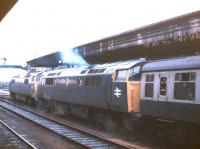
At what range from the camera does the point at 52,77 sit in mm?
29359

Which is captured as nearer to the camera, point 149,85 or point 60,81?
point 149,85

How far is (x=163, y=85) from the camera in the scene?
14789mm

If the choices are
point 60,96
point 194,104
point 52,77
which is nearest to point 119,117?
point 194,104

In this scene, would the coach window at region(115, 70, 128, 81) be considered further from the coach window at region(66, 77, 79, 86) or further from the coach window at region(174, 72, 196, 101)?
the coach window at region(66, 77, 79, 86)

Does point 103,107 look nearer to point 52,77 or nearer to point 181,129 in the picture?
point 181,129

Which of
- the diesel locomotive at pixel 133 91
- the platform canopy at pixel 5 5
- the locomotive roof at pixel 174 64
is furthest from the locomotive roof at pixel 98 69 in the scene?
the platform canopy at pixel 5 5

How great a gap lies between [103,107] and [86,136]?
7.70 feet

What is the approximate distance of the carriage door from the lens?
14547 mm

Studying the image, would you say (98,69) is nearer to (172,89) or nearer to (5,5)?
(172,89)

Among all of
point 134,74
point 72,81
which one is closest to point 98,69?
point 72,81

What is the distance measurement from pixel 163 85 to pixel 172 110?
1098mm

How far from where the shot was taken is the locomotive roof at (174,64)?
519 inches

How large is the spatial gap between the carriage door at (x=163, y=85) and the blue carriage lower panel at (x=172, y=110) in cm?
21

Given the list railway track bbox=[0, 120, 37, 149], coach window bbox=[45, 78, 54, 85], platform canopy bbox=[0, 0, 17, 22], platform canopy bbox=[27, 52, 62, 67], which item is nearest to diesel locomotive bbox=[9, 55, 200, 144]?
coach window bbox=[45, 78, 54, 85]
